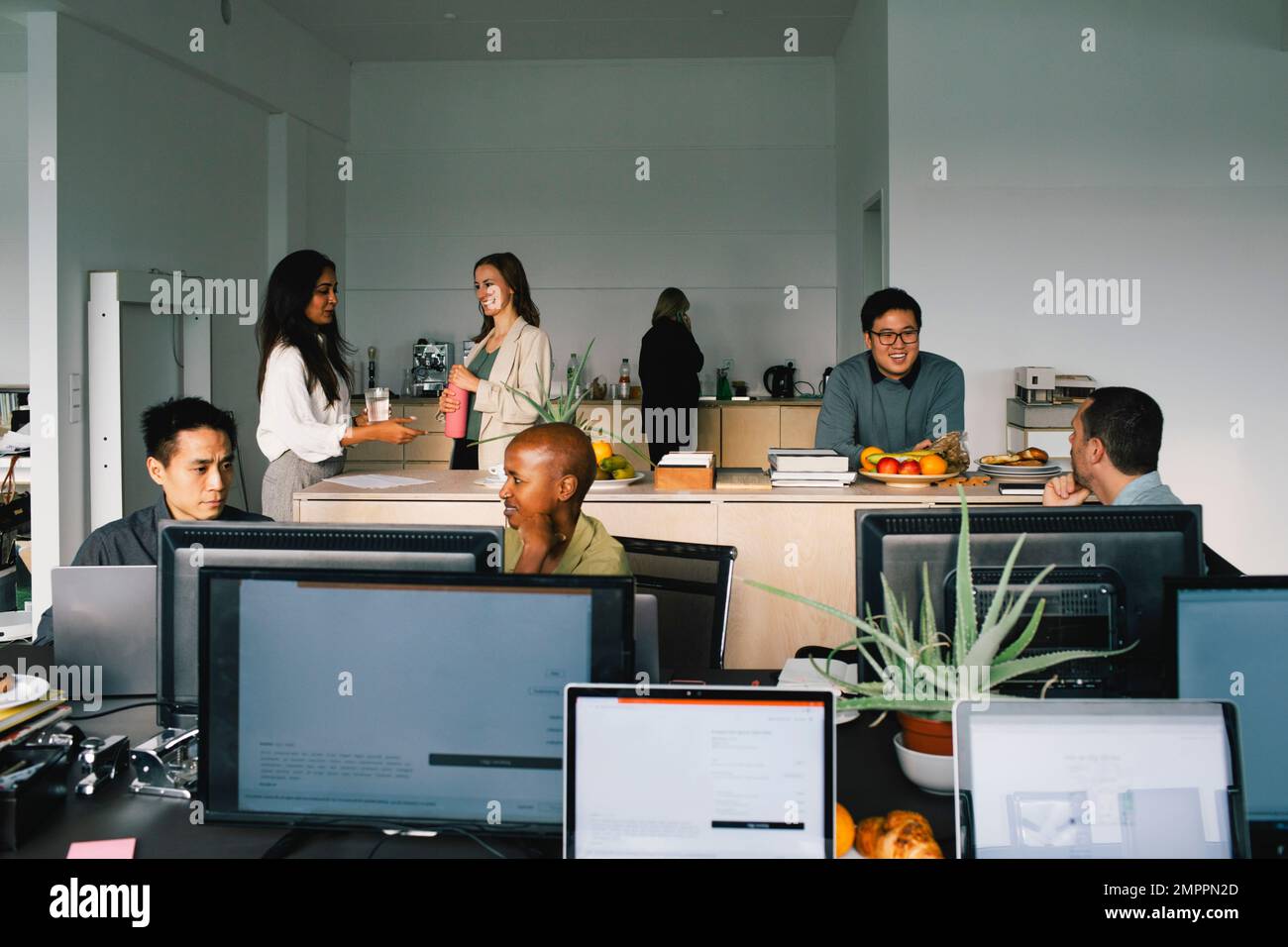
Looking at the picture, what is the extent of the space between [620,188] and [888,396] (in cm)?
486

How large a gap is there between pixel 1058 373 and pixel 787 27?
9.96 ft

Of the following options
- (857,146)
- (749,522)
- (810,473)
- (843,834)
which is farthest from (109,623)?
(857,146)

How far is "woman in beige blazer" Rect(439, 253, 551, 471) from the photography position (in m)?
4.25

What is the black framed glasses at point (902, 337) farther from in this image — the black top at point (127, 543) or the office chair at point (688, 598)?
the black top at point (127, 543)

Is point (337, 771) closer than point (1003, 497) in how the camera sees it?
Yes

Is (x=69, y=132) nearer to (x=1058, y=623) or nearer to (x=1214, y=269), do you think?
(x=1058, y=623)

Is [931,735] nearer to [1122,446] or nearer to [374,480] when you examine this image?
[1122,446]

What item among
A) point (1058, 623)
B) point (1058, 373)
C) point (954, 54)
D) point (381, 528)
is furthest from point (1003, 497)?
point (954, 54)

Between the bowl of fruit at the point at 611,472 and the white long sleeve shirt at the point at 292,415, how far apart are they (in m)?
0.83

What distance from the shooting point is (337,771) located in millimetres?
1442

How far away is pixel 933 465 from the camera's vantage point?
3.55 metres

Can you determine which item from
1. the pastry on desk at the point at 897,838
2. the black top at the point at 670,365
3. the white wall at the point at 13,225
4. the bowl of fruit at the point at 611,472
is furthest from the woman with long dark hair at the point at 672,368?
the pastry on desk at the point at 897,838

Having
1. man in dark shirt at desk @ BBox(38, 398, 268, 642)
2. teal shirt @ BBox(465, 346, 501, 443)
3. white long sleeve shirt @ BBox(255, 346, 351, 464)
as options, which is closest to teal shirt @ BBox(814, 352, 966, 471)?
teal shirt @ BBox(465, 346, 501, 443)

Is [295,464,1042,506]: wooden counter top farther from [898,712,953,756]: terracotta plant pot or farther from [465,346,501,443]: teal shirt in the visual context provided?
[898,712,953,756]: terracotta plant pot
